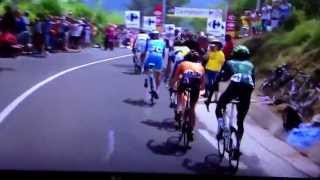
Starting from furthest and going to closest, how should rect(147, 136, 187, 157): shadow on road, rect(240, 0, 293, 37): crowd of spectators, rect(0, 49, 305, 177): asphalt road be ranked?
rect(240, 0, 293, 37): crowd of spectators → rect(147, 136, 187, 157): shadow on road → rect(0, 49, 305, 177): asphalt road

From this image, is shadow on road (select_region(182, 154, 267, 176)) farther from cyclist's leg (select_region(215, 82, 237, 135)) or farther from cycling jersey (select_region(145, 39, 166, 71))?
cycling jersey (select_region(145, 39, 166, 71))

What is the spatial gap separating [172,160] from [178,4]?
2.58 ft

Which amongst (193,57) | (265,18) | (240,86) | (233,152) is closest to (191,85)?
(193,57)

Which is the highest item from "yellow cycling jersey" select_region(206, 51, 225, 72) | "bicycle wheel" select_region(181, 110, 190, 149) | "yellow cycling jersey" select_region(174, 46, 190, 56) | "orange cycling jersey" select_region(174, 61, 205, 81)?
"yellow cycling jersey" select_region(174, 46, 190, 56)

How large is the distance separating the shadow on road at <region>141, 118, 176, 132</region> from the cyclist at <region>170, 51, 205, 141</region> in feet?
0.24

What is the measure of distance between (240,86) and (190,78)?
0.26 meters

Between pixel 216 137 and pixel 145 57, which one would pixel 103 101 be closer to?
pixel 145 57

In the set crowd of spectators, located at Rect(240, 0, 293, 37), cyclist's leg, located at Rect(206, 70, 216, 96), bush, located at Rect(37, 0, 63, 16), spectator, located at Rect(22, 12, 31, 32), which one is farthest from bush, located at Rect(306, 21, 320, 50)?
spectator, located at Rect(22, 12, 31, 32)

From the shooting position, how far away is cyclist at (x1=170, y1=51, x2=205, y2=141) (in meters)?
4.50

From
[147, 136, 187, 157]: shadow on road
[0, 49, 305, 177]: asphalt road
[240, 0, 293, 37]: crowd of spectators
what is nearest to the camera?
[0, 49, 305, 177]: asphalt road

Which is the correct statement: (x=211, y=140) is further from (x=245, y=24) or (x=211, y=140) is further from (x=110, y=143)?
(x=245, y=24)

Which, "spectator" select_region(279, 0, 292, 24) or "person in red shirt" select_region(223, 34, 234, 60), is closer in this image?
"person in red shirt" select_region(223, 34, 234, 60)

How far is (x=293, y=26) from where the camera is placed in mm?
4613

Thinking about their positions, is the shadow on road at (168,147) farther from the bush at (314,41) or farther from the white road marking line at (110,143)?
the bush at (314,41)
